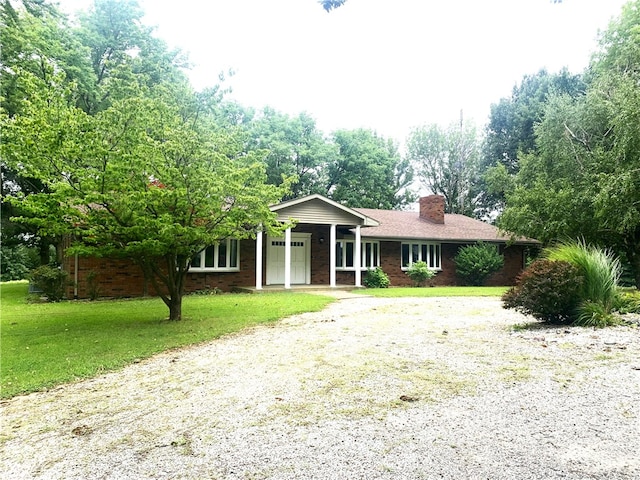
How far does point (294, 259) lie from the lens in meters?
19.5

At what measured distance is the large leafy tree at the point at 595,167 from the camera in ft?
46.9

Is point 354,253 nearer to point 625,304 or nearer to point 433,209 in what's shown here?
point 433,209

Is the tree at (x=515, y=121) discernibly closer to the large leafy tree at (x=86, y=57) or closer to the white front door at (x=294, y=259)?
the white front door at (x=294, y=259)

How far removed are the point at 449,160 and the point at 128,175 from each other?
37.2 metres

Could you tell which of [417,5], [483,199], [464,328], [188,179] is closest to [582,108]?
[464,328]

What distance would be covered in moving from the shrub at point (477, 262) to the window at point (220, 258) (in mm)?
10980

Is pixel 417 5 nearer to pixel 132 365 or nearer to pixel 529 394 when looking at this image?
pixel 529 394

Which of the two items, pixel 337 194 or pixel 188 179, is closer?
pixel 188 179

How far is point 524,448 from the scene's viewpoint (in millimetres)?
3072

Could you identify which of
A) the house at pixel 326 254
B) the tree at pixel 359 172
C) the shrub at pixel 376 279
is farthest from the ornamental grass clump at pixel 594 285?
the tree at pixel 359 172

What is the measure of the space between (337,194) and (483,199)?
14374mm

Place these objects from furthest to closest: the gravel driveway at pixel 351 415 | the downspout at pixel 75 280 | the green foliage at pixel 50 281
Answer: the downspout at pixel 75 280, the green foliage at pixel 50 281, the gravel driveway at pixel 351 415

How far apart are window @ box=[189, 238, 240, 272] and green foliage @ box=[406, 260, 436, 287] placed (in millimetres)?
8099

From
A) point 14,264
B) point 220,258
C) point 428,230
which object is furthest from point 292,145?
point 14,264
